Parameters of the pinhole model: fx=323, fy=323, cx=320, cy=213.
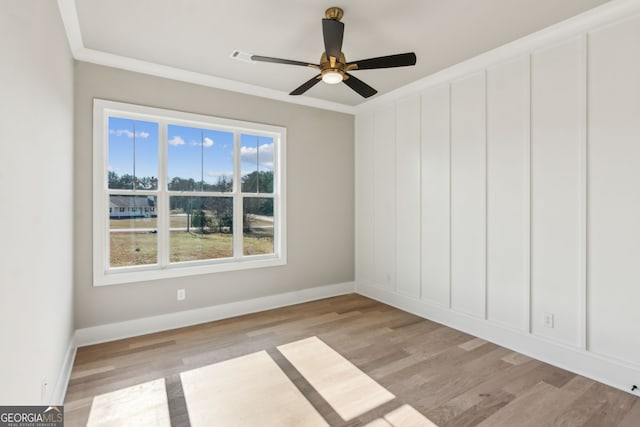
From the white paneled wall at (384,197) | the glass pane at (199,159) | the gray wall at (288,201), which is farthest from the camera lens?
the white paneled wall at (384,197)

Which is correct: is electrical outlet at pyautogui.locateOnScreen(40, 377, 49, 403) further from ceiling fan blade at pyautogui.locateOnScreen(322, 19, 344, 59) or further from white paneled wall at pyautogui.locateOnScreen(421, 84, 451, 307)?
white paneled wall at pyautogui.locateOnScreen(421, 84, 451, 307)

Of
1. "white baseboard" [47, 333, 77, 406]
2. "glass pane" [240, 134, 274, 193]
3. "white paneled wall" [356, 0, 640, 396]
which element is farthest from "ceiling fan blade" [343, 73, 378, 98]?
"white baseboard" [47, 333, 77, 406]

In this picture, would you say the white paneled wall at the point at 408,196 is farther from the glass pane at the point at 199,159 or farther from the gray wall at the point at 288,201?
the glass pane at the point at 199,159

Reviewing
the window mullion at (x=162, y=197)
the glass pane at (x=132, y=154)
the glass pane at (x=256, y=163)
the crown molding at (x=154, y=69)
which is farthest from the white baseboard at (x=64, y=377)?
the crown molding at (x=154, y=69)

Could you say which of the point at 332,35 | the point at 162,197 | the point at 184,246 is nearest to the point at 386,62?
the point at 332,35

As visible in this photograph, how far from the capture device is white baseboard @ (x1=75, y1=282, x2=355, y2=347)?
129 inches

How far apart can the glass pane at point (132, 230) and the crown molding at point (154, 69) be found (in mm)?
1365

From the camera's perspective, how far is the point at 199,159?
3939mm

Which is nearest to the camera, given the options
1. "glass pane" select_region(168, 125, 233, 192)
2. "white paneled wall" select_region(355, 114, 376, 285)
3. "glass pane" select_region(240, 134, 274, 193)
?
"glass pane" select_region(168, 125, 233, 192)

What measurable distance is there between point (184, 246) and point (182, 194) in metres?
0.62

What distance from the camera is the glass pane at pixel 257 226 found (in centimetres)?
430

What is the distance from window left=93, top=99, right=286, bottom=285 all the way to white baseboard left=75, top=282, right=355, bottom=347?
46 cm

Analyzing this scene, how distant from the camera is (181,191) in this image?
12.6ft

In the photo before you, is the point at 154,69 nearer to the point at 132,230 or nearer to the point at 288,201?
the point at 132,230
